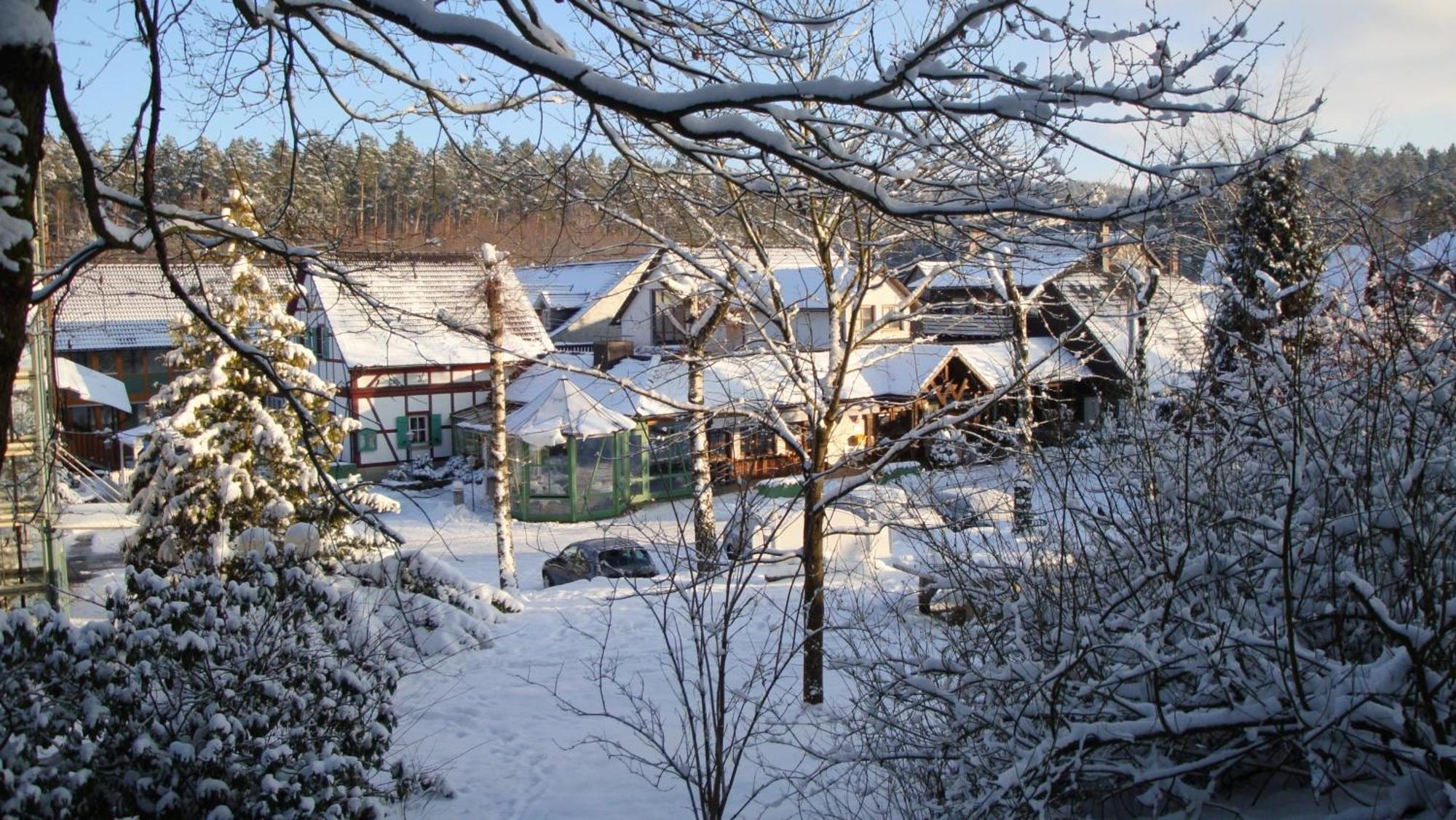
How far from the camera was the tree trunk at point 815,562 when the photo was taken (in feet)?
27.7

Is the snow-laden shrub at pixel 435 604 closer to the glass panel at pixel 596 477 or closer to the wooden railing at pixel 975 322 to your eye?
the wooden railing at pixel 975 322

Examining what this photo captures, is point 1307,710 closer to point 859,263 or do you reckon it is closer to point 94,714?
point 94,714

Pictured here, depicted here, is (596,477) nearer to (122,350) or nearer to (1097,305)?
(1097,305)

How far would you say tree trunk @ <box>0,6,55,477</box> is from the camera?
2.78 metres

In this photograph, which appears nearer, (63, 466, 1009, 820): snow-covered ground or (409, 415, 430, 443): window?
(63, 466, 1009, 820): snow-covered ground

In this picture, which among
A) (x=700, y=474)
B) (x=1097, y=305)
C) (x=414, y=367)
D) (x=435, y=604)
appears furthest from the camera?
(x=414, y=367)

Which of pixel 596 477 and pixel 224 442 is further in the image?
pixel 596 477

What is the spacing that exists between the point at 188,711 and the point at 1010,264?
702cm

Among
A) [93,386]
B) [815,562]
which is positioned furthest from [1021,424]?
[93,386]

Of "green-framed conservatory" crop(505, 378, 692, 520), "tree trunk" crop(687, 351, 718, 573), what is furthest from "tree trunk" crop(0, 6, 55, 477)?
"green-framed conservatory" crop(505, 378, 692, 520)

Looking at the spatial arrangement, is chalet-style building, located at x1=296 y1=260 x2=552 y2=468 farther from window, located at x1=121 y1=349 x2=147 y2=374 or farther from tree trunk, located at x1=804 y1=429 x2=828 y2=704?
tree trunk, located at x1=804 y1=429 x2=828 y2=704

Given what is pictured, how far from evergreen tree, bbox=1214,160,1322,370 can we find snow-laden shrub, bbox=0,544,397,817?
5060 millimetres

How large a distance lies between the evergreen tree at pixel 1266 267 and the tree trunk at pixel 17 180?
400cm

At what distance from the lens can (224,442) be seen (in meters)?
13.9
